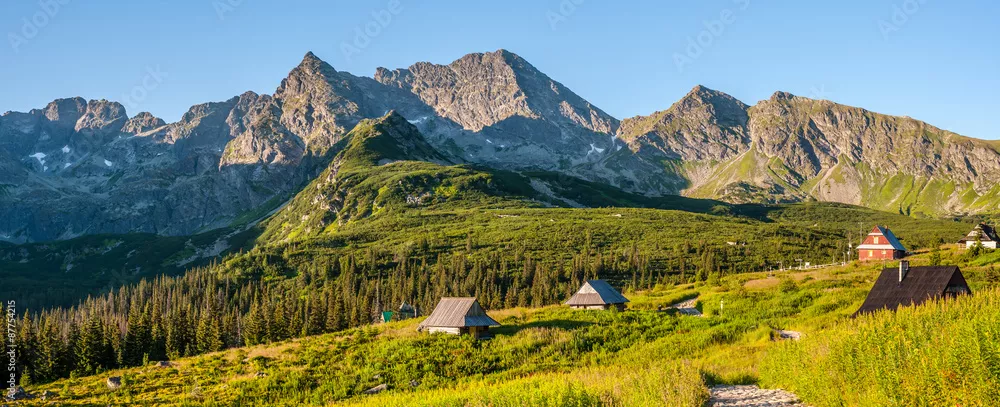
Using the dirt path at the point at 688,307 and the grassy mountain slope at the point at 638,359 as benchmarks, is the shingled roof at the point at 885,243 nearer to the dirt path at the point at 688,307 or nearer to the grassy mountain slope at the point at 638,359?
the grassy mountain slope at the point at 638,359

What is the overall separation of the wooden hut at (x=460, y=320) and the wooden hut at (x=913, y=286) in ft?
95.8

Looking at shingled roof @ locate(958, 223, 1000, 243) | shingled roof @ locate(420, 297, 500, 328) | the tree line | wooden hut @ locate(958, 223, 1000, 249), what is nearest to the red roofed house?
wooden hut @ locate(958, 223, 1000, 249)

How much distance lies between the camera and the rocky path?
75.7 ft

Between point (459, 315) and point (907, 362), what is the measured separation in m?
43.9

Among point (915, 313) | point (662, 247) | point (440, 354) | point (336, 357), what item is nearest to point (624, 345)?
point (440, 354)

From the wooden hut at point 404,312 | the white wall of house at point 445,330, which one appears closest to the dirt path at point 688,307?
the white wall of house at point 445,330

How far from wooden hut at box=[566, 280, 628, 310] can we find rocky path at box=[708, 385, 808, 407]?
1798 inches

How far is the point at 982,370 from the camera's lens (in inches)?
653

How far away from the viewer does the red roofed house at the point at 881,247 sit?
330 ft

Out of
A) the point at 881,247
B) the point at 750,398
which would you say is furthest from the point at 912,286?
the point at 881,247

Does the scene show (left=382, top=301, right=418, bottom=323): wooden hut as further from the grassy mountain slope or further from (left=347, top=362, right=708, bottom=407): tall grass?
(left=347, top=362, right=708, bottom=407): tall grass

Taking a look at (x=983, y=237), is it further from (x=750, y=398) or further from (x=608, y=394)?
(x=608, y=394)

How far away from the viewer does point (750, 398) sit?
24406mm

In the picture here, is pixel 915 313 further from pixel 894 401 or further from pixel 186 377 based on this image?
pixel 186 377
